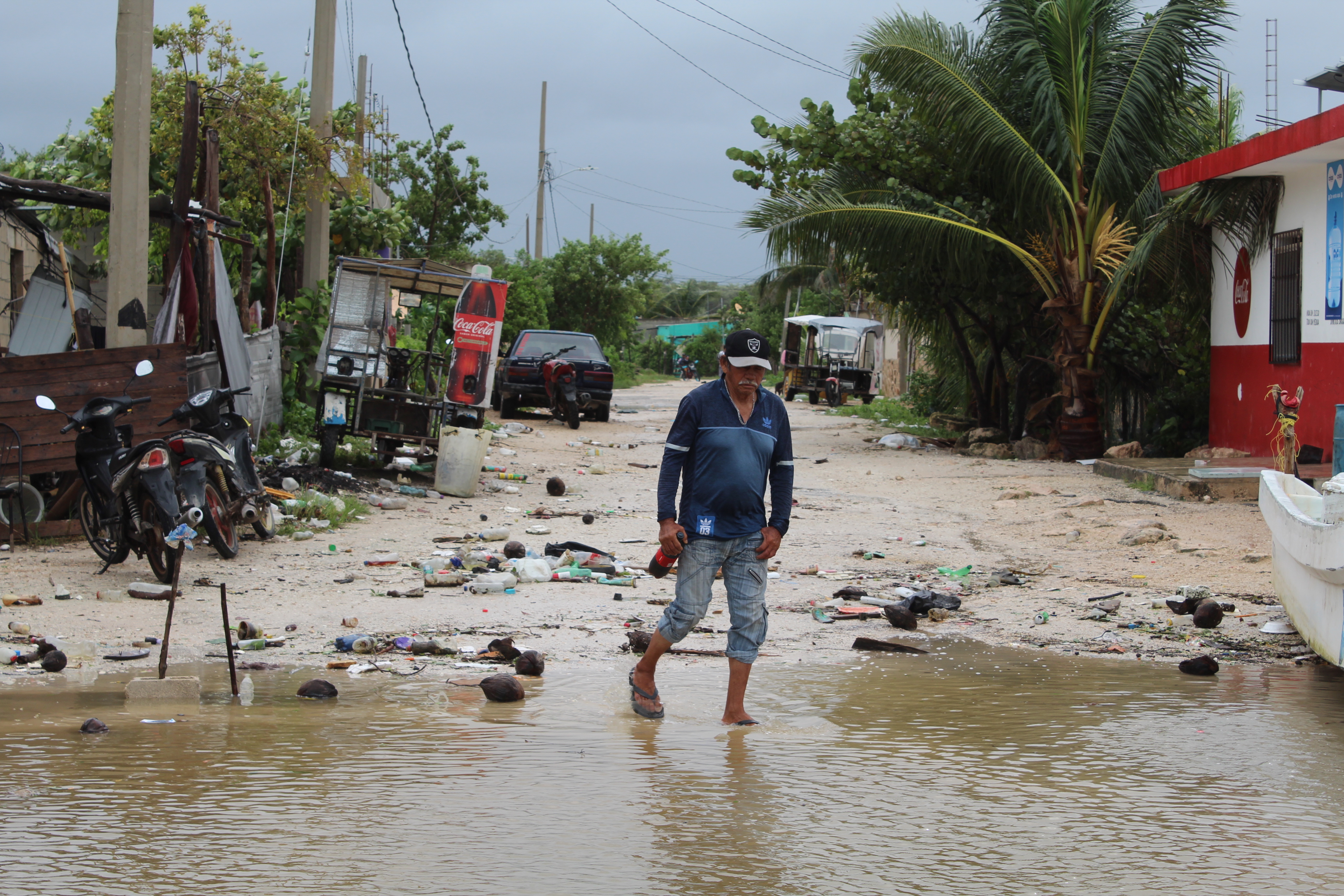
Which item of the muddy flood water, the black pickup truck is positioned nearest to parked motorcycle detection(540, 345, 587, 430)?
the black pickup truck

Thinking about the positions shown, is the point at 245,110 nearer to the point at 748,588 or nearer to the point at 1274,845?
the point at 748,588

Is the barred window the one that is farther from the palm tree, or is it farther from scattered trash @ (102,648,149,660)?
scattered trash @ (102,648,149,660)

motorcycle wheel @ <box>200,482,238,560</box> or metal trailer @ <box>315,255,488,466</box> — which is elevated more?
metal trailer @ <box>315,255,488,466</box>

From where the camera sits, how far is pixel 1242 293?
14.2 metres

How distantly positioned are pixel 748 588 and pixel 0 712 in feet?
9.60

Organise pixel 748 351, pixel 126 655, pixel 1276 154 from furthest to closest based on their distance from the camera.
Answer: pixel 1276 154 → pixel 126 655 → pixel 748 351

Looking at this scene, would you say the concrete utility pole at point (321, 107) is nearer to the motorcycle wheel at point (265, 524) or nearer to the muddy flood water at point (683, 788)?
the motorcycle wheel at point (265, 524)

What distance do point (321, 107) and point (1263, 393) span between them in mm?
11657

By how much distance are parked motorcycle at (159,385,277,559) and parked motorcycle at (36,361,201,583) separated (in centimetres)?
13

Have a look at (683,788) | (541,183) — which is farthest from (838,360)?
(683,788)

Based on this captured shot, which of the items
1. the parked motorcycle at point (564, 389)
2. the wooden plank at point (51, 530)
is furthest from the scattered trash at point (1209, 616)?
the parked motorcycle at point (564, 389)

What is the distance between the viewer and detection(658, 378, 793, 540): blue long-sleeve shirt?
480 centimetres

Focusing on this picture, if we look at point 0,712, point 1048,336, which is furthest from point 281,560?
point 1048,336

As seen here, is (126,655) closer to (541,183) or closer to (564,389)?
(564,389)
